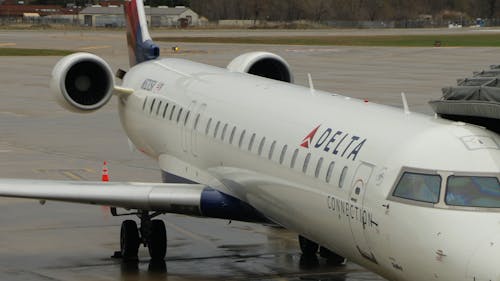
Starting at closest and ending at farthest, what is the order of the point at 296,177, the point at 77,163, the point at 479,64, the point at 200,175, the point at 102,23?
the point at 296,177 → the point at 200,175 → the point at 77,163 → the point at 479,64 → the point at 102,23

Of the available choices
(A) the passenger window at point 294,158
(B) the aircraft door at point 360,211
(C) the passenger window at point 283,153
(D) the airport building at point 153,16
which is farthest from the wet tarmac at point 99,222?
(D) the airport building at point 153,16

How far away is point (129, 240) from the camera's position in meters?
16.1

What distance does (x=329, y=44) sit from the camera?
89125mm

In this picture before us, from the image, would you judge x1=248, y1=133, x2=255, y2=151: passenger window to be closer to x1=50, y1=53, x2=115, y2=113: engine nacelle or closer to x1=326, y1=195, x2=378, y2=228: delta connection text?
x1=326, y1=195, x2=378, y2=228: delta connection text

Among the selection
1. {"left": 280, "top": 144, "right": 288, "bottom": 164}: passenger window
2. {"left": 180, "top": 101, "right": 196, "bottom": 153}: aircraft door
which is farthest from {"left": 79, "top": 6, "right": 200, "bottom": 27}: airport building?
{"left": 280, "top": 144, "right": 288, "bottom": 164}: passenger window

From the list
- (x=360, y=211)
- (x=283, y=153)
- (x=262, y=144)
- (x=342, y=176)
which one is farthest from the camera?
(x=262, y=144)

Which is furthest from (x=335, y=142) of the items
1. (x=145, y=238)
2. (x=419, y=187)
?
(x=145, y=238)

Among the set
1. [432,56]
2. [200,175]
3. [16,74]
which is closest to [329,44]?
[432,56]

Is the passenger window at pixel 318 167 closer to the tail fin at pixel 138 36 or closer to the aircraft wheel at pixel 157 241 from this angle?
the aircraft wheel at pixel 157 241

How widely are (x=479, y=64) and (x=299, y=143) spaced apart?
49.7 meters

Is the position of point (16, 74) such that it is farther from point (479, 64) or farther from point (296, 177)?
point (296, 177)

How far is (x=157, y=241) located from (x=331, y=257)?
2510mm

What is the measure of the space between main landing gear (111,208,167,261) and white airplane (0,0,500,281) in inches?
0.8

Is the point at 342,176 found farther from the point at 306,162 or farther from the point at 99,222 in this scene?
the point at 99,222
